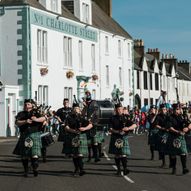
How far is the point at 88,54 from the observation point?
155 feet

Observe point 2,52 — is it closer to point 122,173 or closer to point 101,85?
point 101,85

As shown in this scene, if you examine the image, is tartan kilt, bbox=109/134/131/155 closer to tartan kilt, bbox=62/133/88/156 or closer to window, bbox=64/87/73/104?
tartan kilt, bbox=62/133/88/156

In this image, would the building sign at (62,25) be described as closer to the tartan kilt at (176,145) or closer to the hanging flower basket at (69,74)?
the hanging flower basket at (69,74)

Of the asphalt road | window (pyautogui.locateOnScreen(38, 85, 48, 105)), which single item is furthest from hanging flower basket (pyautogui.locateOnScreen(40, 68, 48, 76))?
the asphalt road

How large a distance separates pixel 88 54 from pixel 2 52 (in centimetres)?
1006

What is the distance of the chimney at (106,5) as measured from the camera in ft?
194

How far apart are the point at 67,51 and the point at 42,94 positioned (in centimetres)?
500

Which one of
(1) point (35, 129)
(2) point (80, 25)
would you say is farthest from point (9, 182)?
(2) point (80, 25)

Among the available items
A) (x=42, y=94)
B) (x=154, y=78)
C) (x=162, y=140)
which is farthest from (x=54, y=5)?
(x=154, y=78)

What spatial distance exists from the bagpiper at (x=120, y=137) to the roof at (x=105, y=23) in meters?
35.0

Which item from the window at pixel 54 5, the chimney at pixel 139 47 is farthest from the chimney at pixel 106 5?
the window at pixel 54 5

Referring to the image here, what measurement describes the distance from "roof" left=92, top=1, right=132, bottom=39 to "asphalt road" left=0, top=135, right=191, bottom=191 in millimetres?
32658

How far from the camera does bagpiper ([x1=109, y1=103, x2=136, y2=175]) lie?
15195 mm

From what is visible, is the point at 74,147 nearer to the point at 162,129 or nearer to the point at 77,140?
the point at 77,140
